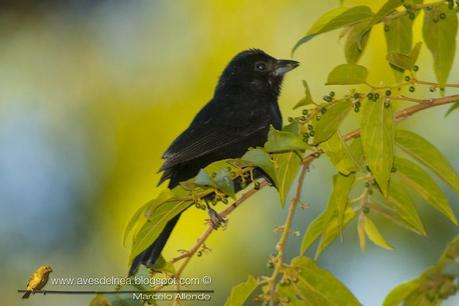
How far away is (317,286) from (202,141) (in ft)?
5.76

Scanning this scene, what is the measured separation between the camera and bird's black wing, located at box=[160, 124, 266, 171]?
4113 mm

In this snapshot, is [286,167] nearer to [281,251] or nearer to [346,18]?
[281,251]

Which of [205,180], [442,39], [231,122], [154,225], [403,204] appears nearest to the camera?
[205,180]

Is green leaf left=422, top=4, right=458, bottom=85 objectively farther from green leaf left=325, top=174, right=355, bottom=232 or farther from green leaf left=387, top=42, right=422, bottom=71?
green leaf left=325, top=174, right=355, bottom=232

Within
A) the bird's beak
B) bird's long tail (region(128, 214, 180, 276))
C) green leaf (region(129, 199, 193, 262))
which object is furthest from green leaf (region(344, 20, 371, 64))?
the bird's beak

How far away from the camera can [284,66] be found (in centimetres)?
555

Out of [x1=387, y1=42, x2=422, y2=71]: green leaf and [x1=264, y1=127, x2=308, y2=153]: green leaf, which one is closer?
[x1=264, y1=127, x2=308, y2=153]: green leaf

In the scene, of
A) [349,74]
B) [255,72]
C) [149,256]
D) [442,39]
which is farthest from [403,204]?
[255,72]

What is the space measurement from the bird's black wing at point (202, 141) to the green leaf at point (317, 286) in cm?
138

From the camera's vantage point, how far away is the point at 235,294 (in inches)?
105

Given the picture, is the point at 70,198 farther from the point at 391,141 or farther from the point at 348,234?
the point at 391,141

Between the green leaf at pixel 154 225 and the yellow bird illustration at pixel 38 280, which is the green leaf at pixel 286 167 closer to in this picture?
the green leaf at pixel 154 225

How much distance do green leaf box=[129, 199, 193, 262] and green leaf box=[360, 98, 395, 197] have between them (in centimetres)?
63

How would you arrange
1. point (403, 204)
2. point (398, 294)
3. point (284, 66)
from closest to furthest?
1. point (398, 294)
2. point (403, 204)
3. point (284, 66)
